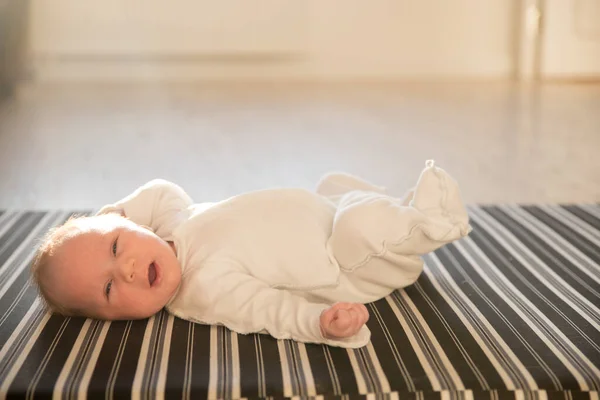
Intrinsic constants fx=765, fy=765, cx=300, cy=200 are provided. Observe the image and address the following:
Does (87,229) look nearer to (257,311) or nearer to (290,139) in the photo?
(257,311)

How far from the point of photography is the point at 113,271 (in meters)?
1.12

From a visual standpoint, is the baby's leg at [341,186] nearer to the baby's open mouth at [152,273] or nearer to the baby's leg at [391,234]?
the baby's leg at [391,234]

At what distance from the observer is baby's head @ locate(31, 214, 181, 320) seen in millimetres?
1119

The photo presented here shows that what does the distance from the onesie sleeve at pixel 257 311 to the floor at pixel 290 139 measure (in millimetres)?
998

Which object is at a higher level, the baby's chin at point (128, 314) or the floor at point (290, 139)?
the baby's chin at point (128, 314)

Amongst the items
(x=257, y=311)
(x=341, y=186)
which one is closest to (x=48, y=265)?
(x=257, y=311)

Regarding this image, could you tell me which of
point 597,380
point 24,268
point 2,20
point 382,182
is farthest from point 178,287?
point 2,20

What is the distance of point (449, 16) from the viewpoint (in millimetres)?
4426

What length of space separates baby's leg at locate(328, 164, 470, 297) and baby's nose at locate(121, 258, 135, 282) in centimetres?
33

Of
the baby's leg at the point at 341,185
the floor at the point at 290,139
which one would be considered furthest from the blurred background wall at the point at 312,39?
the baby's leg at the point at 341,185

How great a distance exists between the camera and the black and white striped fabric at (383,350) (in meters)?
1.00

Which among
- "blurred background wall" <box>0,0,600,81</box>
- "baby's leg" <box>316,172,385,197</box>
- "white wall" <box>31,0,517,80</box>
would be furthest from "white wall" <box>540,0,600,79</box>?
"baby's leg" <box>316,172,385,197</box>

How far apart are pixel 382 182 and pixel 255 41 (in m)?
2.27

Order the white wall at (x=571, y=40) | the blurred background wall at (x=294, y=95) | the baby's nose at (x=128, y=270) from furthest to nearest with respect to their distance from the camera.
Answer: the white wall at (x=571, y=40), the blurred background wall at (x=294, y=95), the baby's nose at (x=128, y=270)
